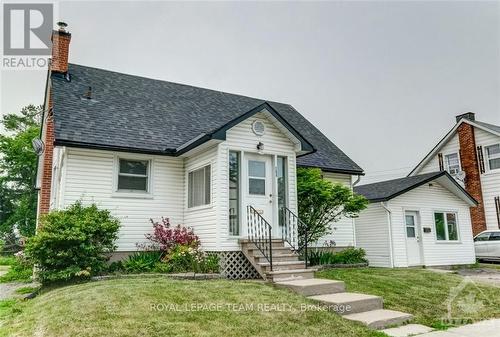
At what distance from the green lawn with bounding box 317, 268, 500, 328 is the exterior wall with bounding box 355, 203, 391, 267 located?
4772mm

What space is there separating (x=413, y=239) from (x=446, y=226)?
83.3 inches

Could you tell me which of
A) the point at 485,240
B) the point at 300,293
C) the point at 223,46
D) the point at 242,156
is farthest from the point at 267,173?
the point at 485,240

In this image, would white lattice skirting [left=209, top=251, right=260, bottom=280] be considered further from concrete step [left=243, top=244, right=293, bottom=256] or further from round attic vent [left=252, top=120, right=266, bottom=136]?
round attic vent [left=252, top=120, right=266, bottom=136]

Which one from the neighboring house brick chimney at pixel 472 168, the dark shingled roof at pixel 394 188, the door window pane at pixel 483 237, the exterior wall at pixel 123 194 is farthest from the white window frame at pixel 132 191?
the neighboring house brick chimney at pixel 472 168

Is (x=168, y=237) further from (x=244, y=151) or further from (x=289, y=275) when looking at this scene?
(x=289, y=275)

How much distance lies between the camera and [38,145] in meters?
11.4

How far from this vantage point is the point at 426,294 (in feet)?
26.7

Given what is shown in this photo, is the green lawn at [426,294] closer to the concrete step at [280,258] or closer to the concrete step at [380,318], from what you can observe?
the concrete step at [380,318]

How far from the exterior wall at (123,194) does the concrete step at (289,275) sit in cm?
386

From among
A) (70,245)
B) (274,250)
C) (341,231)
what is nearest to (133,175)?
(70,245)

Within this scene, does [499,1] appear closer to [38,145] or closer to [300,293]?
[300,293]

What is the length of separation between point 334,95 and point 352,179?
9.58m

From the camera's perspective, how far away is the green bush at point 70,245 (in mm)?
8133

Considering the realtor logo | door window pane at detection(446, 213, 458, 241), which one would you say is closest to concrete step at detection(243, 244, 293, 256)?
the realtor logo
